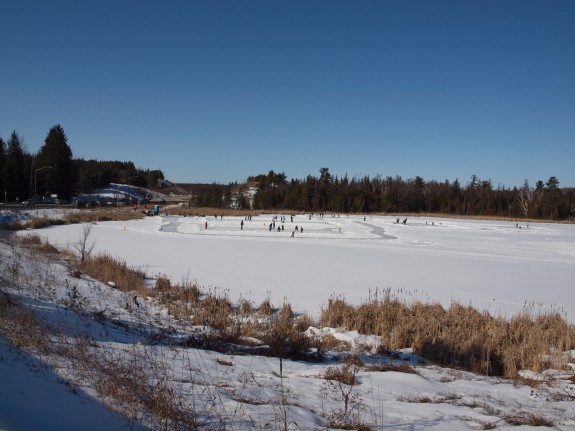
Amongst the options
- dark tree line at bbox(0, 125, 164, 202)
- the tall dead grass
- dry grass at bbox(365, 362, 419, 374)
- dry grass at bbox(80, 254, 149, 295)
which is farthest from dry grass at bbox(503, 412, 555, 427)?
dark tree line at bbox(0, 125, 164, 202)

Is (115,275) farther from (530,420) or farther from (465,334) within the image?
(530,420)

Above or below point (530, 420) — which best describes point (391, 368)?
below

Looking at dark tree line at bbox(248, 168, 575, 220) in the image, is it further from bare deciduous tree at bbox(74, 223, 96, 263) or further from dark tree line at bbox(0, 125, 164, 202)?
bare deciduous tree at bbox(74, 223, 96, 263)

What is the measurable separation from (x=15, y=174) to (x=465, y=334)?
230ft

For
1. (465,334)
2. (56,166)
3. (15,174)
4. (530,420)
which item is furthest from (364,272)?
(56,166)

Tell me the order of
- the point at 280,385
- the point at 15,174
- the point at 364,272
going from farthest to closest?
the point at 15,174
the point at 364,272
the point at 280,385

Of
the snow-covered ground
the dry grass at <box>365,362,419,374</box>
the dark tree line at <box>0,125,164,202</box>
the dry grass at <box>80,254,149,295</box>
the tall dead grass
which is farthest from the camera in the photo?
the dark tree line at <box>0,125,164,202</box>

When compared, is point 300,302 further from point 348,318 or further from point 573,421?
point 573,421

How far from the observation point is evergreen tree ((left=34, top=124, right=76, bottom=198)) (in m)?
66.8

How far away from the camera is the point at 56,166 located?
6681cm

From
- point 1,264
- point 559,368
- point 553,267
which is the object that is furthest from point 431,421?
point 553,267

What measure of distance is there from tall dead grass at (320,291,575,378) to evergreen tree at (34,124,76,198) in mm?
72363

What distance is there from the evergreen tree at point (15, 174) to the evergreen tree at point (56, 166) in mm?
3306

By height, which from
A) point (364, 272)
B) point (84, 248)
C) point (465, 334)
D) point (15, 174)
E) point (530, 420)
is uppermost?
point (15, 174)
